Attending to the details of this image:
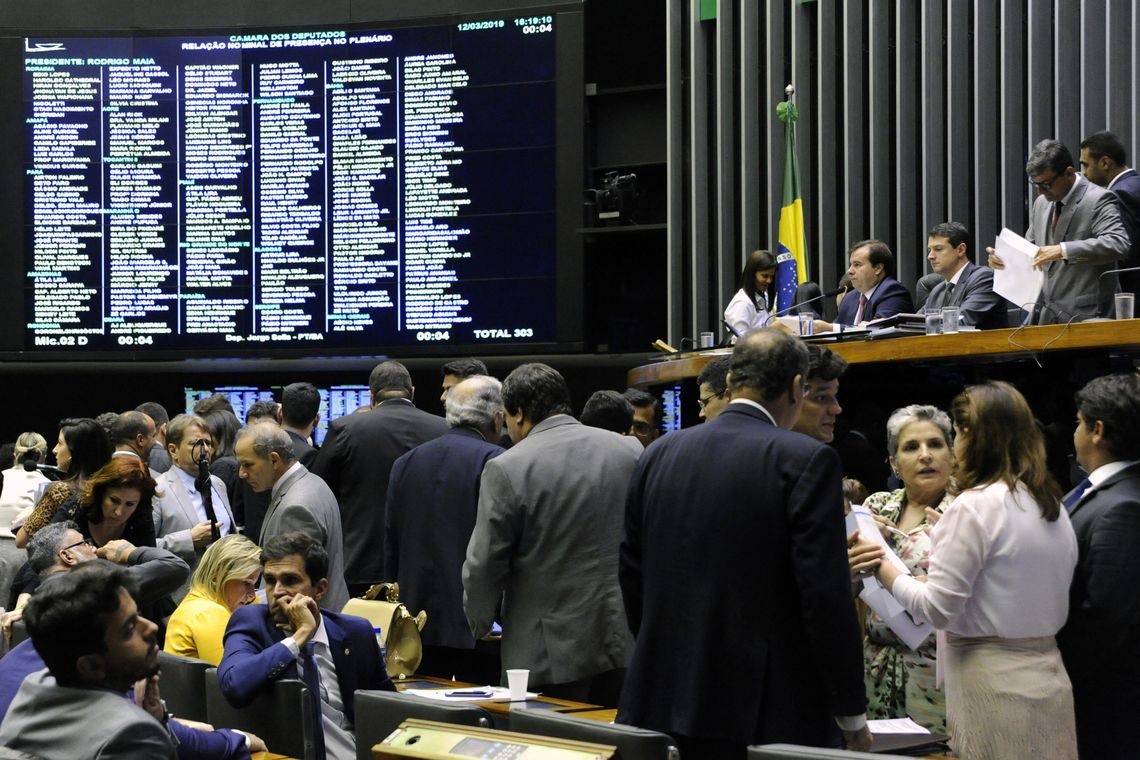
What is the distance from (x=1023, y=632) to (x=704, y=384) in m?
1.74

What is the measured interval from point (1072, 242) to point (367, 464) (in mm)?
2899

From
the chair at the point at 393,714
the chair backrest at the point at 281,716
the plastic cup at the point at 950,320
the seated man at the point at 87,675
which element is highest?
the plastic cup at the point at 950,320

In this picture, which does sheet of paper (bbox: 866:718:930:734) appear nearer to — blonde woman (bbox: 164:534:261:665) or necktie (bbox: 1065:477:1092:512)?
necktie (bbox: 1065:477:1092:512)

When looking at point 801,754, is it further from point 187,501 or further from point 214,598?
point 187,501

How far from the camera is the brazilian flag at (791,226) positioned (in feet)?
27.0

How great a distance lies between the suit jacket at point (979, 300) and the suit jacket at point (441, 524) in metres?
2.38

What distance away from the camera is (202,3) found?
10.2m

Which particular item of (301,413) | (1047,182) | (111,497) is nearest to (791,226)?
(1047,182)

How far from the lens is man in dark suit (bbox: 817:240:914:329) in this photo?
649 cm

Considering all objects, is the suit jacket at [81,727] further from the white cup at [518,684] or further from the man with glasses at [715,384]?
the man with glasses at [715,384]

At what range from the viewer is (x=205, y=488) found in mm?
5266

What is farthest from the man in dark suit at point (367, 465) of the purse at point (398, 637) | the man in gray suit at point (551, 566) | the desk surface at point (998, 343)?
the desk surface at point (998, 343)

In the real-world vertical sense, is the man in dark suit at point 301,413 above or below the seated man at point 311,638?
above

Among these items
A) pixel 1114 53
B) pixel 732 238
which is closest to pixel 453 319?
pixel 732 238
